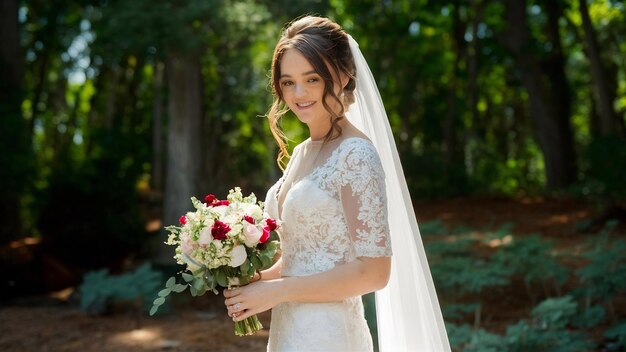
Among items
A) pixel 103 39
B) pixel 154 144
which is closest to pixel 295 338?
pixel 103 39

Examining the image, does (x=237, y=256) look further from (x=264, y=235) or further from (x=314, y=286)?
(x=314, y=286)

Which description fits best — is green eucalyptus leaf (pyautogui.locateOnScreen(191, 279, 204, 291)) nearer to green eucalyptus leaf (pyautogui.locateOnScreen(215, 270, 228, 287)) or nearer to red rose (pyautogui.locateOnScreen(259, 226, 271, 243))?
green eucalyptus leaf (pyautogui.locateOnScreen(215, 270, 228, 287))

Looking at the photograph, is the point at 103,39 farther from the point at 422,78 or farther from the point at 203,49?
the point at 422,78

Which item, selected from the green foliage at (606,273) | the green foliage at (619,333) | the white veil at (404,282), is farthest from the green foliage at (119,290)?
the white veil at (404,282)

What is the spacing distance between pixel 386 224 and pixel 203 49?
7943 millimetres

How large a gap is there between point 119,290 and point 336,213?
21.1 feet

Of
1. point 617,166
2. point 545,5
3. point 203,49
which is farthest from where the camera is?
→ point 545,5

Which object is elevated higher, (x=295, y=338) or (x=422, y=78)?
(x=422, y=78)

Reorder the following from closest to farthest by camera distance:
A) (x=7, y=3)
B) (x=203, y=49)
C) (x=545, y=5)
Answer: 1. (x=203, y=49)
2. (x=7, y=3)
3. (x=545, y=5)

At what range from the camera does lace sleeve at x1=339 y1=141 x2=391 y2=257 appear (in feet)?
8.38

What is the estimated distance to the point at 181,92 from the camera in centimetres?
1049

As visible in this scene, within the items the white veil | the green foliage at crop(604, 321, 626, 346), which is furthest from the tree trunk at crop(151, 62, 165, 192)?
the white veil

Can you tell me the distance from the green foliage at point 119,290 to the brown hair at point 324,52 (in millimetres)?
5979

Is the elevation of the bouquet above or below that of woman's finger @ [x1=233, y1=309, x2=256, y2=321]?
above
